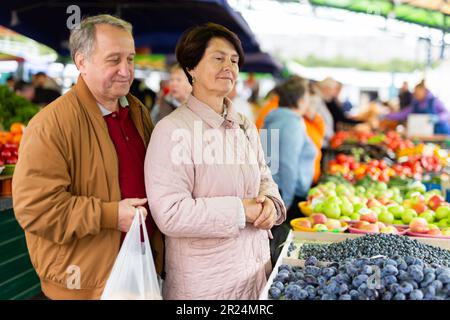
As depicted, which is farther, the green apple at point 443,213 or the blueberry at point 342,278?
the green apple at point 443,213

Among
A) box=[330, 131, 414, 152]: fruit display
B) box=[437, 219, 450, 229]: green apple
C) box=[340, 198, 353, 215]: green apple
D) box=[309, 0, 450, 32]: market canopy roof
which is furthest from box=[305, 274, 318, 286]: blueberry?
box=[309, 0, 450, 32]: market canopy roof

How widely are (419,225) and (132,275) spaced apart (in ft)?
7.04

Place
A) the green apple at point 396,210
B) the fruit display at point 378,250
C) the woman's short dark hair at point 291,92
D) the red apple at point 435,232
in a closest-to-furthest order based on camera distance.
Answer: the fruit display at point 378,250, the red apple at point 435,232, the green apple at point 396,210, the woman's short dark hair at point 291,92

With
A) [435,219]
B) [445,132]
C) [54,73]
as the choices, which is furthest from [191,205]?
[54,73]

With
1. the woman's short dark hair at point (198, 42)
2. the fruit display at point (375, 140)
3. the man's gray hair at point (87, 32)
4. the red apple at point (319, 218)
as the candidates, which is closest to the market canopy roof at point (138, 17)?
the red apple at point (319, 218)

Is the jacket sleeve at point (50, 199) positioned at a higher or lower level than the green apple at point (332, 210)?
Answer: higher

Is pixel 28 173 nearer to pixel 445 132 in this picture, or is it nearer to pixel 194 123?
pixel 194 123

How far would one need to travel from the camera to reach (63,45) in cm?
697

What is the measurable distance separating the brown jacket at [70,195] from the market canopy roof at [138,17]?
304 centimetres

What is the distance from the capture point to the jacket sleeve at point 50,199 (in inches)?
71.9

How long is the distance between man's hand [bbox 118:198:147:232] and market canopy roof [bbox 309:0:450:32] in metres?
10.8

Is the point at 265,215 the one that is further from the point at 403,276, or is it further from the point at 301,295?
the point at 403,276

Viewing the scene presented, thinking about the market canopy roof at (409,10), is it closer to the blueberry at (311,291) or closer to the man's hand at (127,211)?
the blueberry at (311,291)

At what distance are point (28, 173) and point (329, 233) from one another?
1810mm
